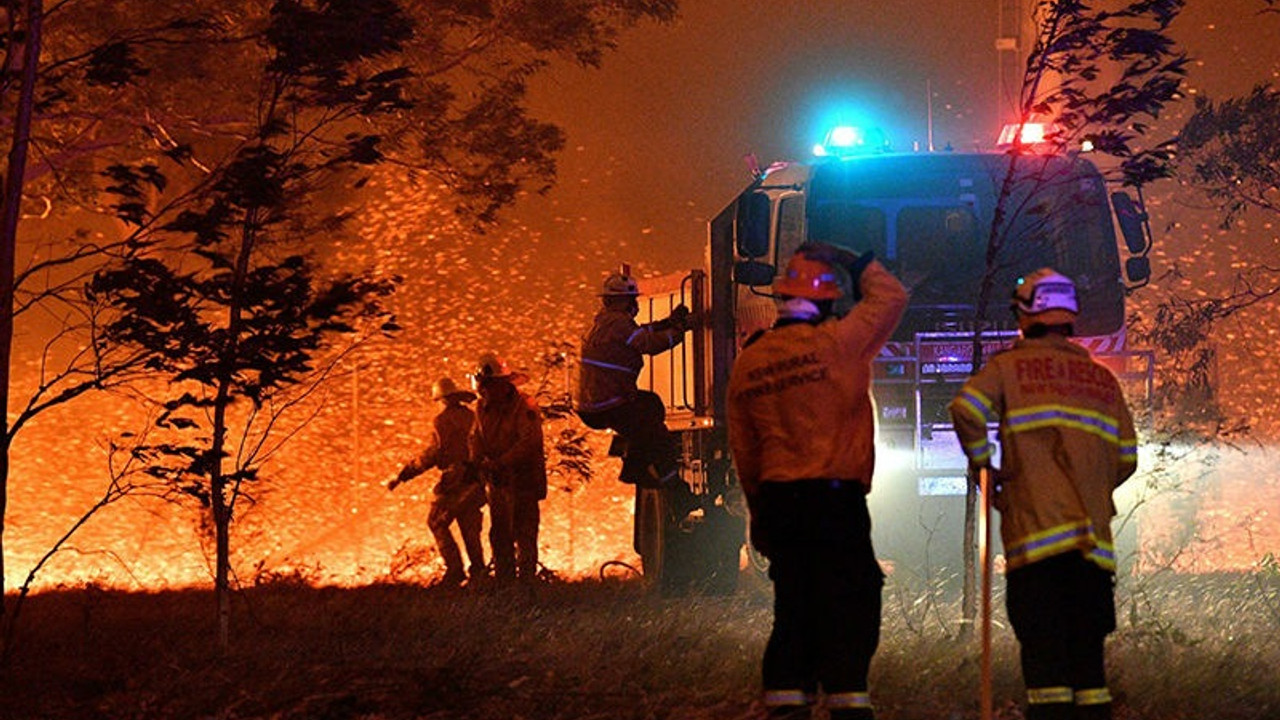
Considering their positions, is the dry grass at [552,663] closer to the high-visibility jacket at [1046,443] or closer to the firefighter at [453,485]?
the high-visibility jacket at [1046,443]

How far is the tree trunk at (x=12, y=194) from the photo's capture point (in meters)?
10.3

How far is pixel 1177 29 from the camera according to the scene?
21281 mm

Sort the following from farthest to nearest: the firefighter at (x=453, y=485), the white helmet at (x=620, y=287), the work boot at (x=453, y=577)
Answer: the firefighter at (x=453, y=485) < the work boot at (x=453, y=577) < the white helmet at (x=620, y=287)

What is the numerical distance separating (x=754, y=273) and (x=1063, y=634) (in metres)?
5.64

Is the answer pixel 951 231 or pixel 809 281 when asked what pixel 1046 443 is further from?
pixel 951 231

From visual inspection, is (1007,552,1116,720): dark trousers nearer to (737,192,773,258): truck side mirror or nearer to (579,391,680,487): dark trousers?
(737,192,773,258): truck side mirror

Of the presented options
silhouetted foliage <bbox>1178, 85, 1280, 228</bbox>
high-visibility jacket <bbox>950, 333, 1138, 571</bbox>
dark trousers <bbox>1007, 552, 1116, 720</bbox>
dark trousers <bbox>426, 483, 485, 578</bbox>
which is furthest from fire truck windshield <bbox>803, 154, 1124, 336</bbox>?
dark trousers <bbox>1007, 552, 1116, 720</bbox>

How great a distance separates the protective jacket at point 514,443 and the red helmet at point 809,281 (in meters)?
8.24

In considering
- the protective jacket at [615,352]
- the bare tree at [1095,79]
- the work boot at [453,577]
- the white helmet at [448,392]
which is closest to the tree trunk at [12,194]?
the bare tree at [1095,79]

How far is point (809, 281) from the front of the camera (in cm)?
→ 757

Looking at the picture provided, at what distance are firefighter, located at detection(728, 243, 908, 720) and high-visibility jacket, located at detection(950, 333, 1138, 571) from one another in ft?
1.28

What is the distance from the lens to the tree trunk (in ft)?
33.7

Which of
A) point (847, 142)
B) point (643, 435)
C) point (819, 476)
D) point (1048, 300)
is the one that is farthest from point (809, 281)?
point (643, 435)

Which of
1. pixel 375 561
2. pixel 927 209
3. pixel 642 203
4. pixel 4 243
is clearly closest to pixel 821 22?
pixel 642 203
